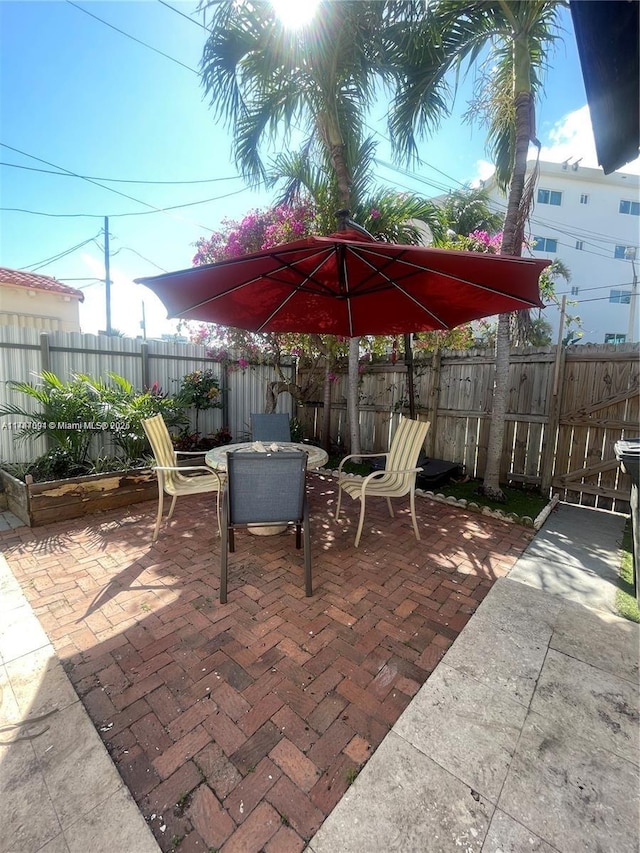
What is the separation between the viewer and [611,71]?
4.41 feet

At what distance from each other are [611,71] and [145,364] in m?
5.87

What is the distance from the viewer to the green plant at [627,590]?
2.31m

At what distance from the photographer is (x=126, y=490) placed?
13.6ft

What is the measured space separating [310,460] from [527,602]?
201cm

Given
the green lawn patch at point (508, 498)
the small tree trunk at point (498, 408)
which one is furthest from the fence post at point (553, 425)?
the small tree trunk at point (498, 408)

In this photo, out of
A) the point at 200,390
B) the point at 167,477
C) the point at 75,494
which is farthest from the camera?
the point at 200,390

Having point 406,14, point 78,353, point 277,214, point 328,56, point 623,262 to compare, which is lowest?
point 78,353

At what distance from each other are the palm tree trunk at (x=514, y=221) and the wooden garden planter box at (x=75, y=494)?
4.25m

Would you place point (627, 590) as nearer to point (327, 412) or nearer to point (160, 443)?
point (160, 443)

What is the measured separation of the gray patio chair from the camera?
7.89 ft

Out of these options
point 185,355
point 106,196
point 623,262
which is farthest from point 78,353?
point 623,262

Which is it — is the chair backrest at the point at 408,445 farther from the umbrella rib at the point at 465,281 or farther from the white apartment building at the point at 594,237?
the white apartment building at the point at 594,237

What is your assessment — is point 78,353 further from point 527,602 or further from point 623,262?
point 623,262

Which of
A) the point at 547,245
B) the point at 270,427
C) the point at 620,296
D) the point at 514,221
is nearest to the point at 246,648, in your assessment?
the point at 270,427
